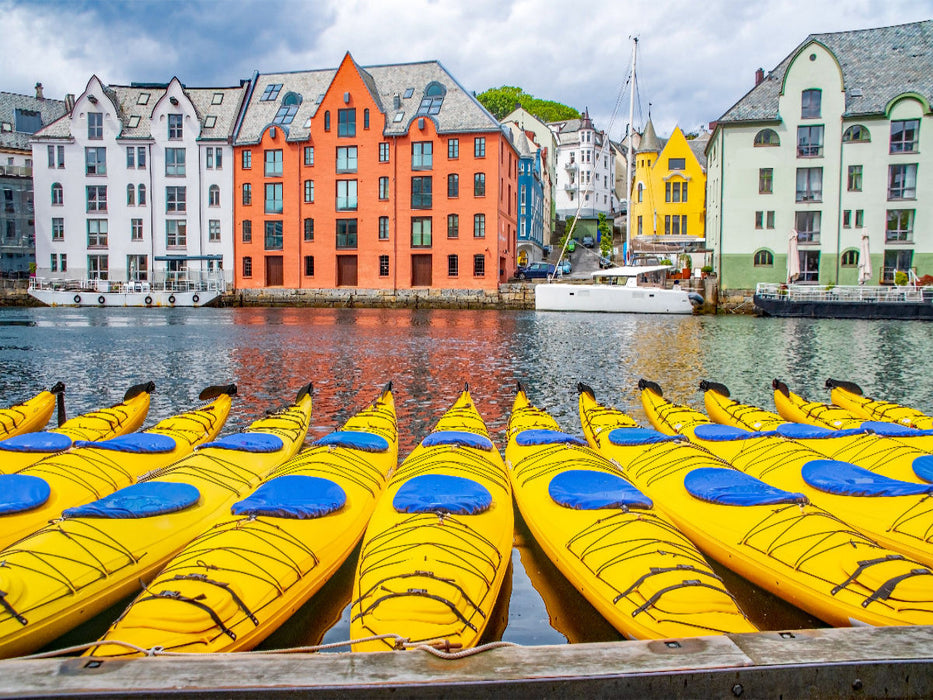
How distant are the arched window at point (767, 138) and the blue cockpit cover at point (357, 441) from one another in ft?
154

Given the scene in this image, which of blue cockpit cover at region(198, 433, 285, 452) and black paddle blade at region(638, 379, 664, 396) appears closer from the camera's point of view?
blue cockpit cover at region(198, 433, 285, 452)

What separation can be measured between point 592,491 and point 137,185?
6155 cm

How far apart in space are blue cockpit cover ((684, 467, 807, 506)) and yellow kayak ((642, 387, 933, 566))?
0.62 meters

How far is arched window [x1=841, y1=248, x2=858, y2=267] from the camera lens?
4575 centimetres

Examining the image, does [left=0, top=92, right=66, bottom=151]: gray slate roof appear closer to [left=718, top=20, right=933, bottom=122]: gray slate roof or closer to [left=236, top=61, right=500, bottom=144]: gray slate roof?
[left=236, top=61, right=500, bottom=144]: gray slate roof

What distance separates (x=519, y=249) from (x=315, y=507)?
65.6 m

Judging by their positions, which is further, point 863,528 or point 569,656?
point 863,528

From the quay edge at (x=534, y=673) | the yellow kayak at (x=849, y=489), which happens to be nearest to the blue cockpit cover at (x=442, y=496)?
the quay edge at (x=534, y=673)

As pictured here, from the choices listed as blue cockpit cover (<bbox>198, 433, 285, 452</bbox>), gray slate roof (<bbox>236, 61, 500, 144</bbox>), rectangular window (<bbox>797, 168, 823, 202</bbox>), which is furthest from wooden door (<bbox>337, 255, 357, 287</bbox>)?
blue cockpit cover (<bbox>198, 433, 285, 452</bbox>)

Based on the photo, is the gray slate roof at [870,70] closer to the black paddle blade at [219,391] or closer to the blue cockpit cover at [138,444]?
the black paddle blade at [219,391]

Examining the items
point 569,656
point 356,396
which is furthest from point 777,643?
point 356,396

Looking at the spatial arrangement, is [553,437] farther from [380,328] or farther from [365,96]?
[365,96]

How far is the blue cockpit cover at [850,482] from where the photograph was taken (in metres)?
6.43

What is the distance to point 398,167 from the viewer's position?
52.8 meters
